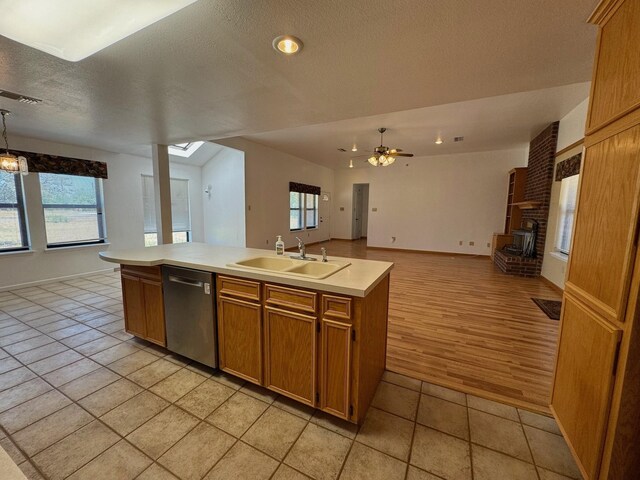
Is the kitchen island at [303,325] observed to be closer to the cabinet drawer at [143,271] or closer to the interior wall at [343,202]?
the cabinet drawer at [143,271]

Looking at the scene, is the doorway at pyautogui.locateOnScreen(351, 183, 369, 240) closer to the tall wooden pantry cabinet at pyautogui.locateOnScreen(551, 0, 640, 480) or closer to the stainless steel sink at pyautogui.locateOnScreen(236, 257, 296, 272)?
the stainless steel sink at pyautogui.locateOnScreen(236, 257, 296, 272)

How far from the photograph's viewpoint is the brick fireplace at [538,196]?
4.74 meters

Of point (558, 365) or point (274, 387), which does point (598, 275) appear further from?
point (274, 387)

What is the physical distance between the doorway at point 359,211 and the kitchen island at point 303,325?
812cm

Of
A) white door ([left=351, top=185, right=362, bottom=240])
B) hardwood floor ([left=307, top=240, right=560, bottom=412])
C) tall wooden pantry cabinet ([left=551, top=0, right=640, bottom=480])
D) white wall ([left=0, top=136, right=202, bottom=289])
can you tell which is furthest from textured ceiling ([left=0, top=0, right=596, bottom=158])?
white door ([left=351, top=185, right=362, bottom=240])

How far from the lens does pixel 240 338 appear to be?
196 cm

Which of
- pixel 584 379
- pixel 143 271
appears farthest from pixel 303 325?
pixel 143 271

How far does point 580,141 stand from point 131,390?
5911mm

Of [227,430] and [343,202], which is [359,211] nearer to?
[343,202]

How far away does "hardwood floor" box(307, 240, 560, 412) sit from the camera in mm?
2074

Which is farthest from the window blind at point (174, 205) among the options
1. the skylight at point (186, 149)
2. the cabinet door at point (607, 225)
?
the cabinet door at point (607, 225)

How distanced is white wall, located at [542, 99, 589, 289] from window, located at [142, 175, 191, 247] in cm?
764

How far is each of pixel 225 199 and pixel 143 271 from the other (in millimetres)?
4323

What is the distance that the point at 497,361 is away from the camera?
2336 mm
